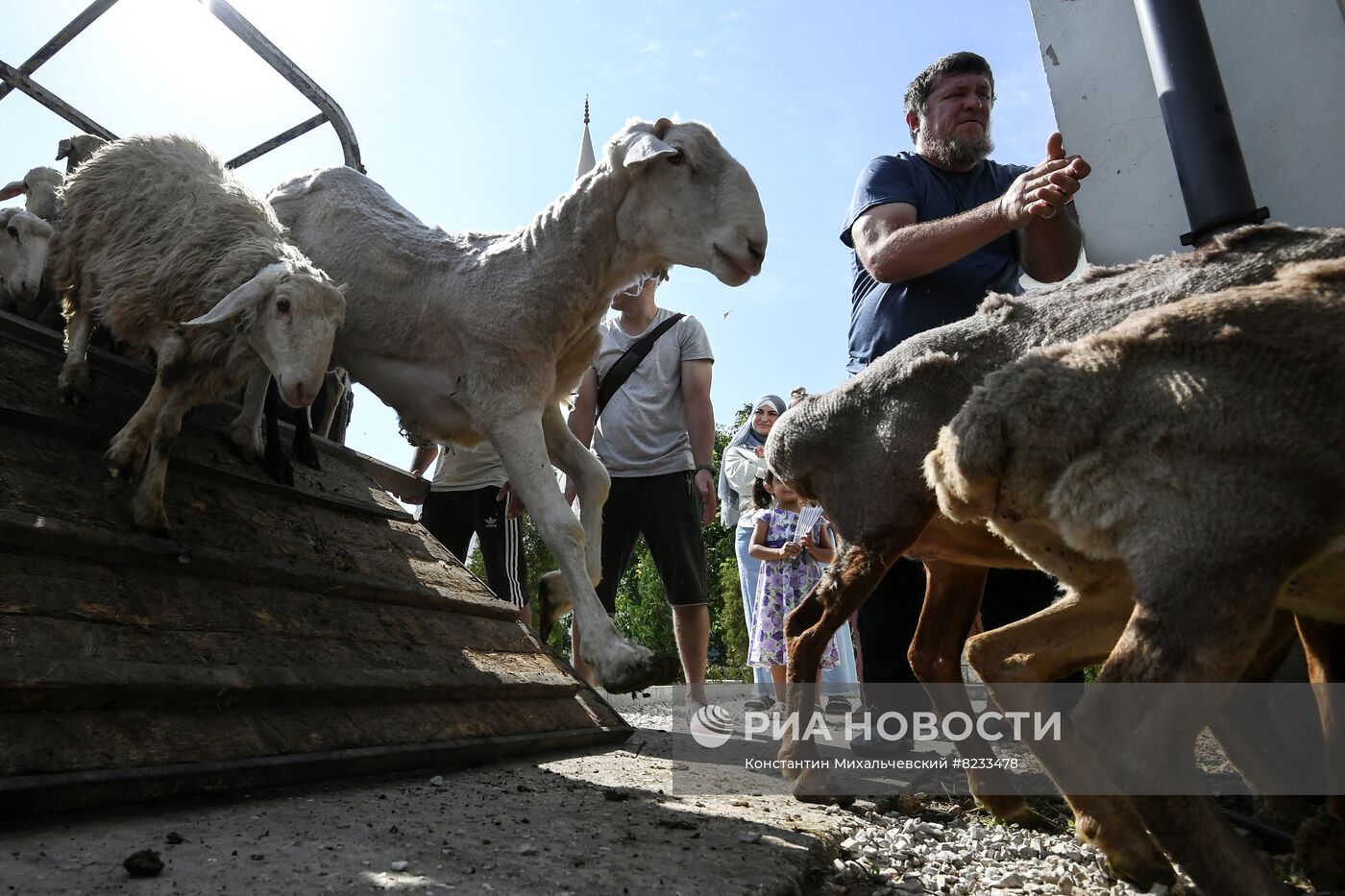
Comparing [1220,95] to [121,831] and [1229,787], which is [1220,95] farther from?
[121,831]

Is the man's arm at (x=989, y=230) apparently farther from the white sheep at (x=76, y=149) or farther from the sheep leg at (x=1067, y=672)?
the white sheep at (x=76, y=149)

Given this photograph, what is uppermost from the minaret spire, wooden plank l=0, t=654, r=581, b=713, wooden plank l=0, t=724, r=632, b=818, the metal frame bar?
the minaret spire

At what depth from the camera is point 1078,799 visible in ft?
6.38

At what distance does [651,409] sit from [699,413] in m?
0.30

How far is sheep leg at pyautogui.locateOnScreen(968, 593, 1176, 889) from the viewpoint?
1.90m

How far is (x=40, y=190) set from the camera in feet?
17.2

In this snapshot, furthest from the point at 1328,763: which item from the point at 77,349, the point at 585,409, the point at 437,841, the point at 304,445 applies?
the point at 585,409

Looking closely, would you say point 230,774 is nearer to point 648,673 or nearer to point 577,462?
point 648,673

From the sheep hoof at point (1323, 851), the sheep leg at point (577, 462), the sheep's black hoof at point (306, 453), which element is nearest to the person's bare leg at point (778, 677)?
the sheep leg at point (577, 462)

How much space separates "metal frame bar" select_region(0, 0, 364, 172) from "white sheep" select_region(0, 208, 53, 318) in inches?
27.1

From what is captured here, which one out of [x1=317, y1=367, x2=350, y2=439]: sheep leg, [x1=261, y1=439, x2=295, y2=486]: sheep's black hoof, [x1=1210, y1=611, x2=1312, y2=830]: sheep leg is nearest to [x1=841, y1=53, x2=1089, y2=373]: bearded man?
[x1=1210, y1=611, x2=1312, y2=830]: sheep leg

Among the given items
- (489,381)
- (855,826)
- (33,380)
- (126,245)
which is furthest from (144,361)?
(855,826)

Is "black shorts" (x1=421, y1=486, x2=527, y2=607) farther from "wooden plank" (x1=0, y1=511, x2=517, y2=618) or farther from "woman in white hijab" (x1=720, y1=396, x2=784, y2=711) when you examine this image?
"wooden plank" (x1=0, y1=511, x2=517, y2=618)

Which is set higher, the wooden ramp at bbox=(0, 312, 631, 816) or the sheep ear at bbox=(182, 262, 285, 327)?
the sheep ear at bbox=(182, 262, 285, 327)
